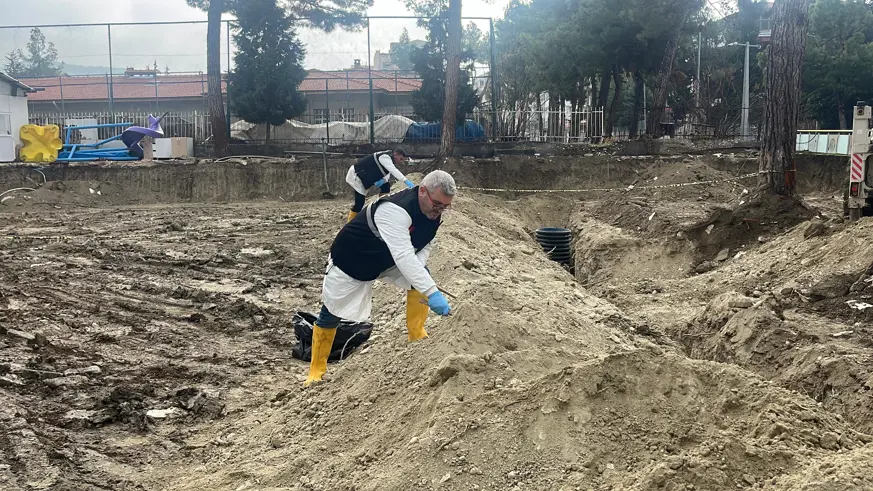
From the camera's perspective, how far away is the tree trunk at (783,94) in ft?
42.7

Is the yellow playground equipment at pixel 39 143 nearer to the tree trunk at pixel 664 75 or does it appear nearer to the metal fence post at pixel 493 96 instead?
the metal fence post at pixel 493 96

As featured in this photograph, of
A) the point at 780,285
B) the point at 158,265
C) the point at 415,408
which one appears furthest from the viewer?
the point at 158,265

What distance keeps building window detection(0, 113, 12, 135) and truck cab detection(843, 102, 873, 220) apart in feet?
71.9

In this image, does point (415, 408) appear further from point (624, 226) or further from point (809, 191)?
point (809, 191)

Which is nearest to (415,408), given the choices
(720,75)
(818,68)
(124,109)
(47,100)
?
(124,109)

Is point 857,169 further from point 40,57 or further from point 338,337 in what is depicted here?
point 40,57

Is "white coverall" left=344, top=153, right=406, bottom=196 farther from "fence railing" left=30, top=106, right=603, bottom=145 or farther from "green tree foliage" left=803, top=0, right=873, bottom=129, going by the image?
"green tree foliage" left=803, top=0, right=873, bottom=129

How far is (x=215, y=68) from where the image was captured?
23453 mm

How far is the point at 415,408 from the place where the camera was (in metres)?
5.09

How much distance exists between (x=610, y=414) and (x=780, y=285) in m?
5.97

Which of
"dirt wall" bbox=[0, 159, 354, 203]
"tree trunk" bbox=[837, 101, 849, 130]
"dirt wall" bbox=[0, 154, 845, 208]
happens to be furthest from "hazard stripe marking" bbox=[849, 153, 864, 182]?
"tree trunk" bbox=[837, 101, 849, 130]

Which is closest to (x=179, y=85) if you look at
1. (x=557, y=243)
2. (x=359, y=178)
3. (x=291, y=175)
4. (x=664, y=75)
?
(x=291, y=175)

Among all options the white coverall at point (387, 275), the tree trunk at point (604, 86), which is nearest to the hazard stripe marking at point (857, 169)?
the white coverall at point (387, 275)

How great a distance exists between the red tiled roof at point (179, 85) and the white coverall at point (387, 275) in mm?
21382
